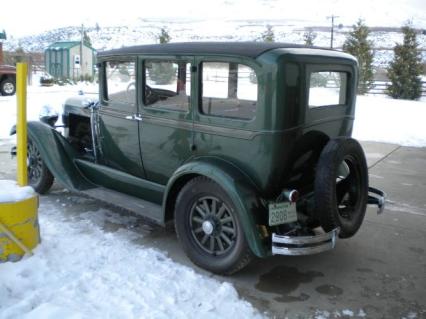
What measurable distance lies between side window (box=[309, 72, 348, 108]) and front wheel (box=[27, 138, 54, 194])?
10.4ft

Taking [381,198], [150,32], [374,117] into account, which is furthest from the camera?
[150,32]

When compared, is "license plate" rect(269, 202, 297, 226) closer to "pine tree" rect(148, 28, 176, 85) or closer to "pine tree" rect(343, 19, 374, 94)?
"pine tree" rect(148, 28, 176, 85)

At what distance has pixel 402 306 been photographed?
332 centimetres

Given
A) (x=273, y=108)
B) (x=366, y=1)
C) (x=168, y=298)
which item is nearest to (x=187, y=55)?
(x=273, y=108)

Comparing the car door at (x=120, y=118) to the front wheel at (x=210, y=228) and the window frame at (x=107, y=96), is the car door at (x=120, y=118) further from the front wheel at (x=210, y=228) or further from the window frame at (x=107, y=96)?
the front wheel at (x=210, y=228)

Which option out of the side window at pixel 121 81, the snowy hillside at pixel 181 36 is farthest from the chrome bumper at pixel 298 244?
the snowy hillside at pixel 181 36

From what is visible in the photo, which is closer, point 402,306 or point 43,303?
point 43,303

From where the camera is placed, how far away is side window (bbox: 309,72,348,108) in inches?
150

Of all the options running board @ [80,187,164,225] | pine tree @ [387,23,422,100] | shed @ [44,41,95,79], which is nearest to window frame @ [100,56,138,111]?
running board @ [80,187,164,225]

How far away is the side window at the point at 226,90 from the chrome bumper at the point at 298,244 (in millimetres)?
989

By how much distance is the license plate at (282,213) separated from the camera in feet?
11.1

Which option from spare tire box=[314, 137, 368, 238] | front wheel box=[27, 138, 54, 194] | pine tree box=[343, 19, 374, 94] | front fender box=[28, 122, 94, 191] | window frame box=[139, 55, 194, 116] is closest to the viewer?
spare tire box=[314, 137, 368, 238]

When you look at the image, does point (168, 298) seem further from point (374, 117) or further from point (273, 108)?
point (374, 117)

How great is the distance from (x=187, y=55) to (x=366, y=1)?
15905cm
